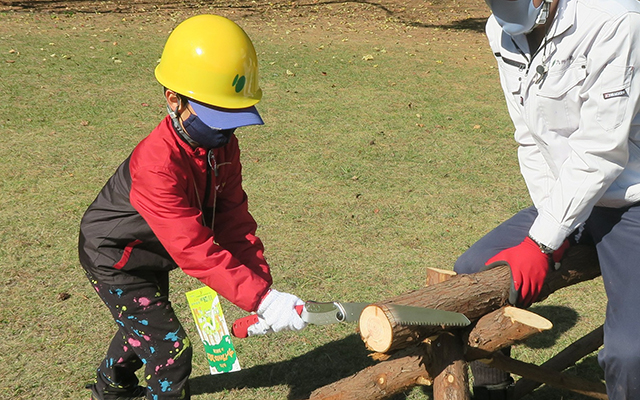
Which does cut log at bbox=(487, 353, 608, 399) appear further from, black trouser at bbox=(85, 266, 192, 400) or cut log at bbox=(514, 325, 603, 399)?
black trouser at bbox=(85, 266, 192, 400)

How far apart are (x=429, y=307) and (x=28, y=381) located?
234 centimetres

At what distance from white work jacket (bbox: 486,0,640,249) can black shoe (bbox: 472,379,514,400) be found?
1068 mm

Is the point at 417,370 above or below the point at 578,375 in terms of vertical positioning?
above

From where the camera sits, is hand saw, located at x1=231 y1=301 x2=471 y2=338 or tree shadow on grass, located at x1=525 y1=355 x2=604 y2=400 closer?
hand saw, located at x1=231 y1=301 x2=471 y2=338

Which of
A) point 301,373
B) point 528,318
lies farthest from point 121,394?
point 528,318

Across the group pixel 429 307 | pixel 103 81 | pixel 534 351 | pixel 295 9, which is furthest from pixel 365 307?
pixel 295 9

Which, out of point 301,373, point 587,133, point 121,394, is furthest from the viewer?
point 301,373

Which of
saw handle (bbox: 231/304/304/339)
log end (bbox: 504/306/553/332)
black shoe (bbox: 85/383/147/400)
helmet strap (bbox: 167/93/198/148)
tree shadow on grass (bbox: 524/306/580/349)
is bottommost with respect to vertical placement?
tree shadow on grass (bbox: 524/306/580/349)

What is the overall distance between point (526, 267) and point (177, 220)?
147 cm

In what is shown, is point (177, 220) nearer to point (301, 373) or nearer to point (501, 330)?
point (501, 330)

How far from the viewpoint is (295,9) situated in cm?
1658

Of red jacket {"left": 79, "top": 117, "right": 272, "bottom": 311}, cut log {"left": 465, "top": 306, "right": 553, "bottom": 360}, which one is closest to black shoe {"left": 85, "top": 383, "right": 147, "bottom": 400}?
red jacket {"left": 79, "top": 117, "right": 272, "bottom": 311}

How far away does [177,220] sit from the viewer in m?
2.82

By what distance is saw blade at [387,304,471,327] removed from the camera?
249 centimetres
